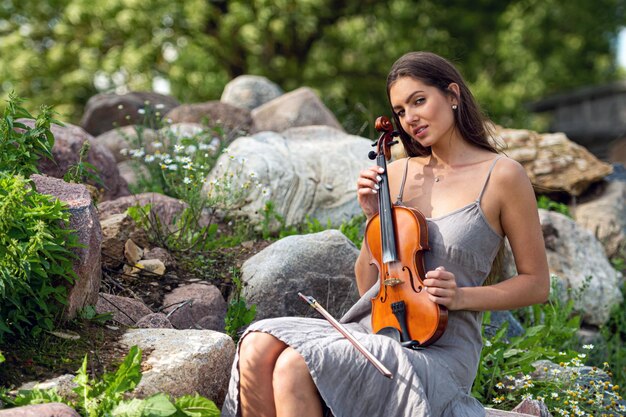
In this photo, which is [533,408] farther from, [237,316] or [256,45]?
[256,45]

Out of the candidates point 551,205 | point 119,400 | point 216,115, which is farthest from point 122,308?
point 551,205

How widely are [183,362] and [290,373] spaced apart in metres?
0.53

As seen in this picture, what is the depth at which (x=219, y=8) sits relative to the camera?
12984 millimetres

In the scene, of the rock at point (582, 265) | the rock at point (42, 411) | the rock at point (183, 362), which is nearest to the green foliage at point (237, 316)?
the rock at point (183, 362)

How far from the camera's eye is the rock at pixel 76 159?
5113 mm

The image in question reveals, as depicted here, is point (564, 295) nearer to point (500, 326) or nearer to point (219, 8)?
point (500, 326)

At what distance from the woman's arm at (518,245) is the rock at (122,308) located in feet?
5.01

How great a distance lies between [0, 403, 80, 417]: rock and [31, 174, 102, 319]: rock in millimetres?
714

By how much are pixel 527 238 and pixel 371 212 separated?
0.57 meters

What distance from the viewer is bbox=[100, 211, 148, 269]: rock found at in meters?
4.41

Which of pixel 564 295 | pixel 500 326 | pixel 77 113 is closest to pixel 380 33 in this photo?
pixel 77 113

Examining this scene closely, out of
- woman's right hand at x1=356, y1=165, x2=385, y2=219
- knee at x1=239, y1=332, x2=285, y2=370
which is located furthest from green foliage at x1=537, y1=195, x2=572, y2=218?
knee at x1=239, y1=332, x2=285, y2=370

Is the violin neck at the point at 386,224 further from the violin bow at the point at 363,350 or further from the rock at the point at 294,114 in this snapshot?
the rock at the point at 294,114

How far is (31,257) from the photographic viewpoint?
3.00m
